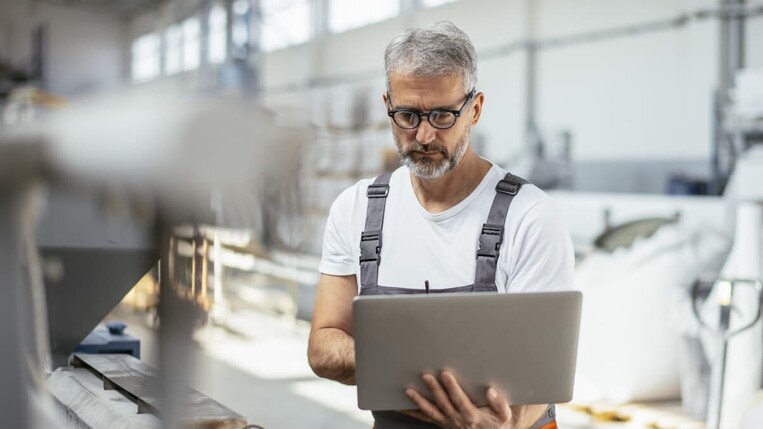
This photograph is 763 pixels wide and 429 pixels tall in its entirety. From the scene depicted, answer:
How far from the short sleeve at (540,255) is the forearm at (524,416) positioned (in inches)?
7.3

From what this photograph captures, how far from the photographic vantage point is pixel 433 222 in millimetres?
1347

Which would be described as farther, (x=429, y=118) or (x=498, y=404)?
(x=429, y=118)

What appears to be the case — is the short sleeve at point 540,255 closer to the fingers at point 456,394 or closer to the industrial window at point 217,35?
the fingers at point 456,394

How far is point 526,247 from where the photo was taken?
49.5 inches

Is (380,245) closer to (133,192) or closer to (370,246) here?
(370,246)

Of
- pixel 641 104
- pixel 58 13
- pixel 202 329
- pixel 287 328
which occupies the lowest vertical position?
pixel 287 328

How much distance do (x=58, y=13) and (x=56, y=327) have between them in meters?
0.24

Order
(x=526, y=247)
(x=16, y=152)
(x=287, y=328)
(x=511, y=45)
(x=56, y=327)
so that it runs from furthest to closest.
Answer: (x=511, y=45), (x=287, y=328), (x=526, y=247), (x=56, y=327), (x=16, y=152)

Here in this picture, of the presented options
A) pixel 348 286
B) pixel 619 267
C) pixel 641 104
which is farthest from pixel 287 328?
pixel 348 286

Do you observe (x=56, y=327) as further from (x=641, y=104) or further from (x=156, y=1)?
(x=641, y=104)

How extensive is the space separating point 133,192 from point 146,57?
95 mm

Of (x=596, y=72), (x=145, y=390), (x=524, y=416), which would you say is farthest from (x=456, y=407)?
(x=596, y=72)

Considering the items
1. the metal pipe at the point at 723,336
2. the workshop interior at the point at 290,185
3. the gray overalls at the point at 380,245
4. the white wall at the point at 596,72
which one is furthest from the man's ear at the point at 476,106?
the white wall at the point at 596,72

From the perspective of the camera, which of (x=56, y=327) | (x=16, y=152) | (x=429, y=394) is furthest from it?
(x=429, y=394)
